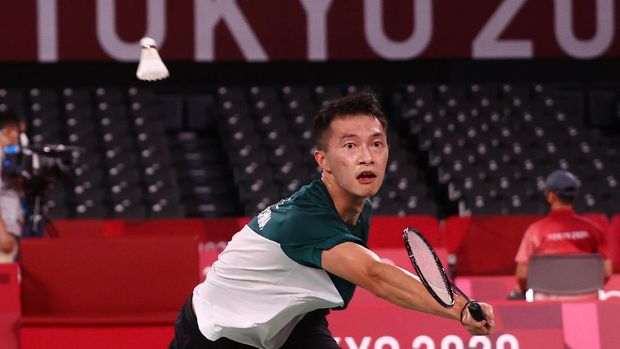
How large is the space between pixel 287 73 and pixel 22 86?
3.08m

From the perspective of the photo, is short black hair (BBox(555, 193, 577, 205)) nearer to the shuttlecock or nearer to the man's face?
the shuttlecock

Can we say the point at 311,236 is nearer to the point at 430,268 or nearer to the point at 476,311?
the point at 430,268

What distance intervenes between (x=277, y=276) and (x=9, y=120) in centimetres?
518

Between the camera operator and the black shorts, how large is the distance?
4.24m

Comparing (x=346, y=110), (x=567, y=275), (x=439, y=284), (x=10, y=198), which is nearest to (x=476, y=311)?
(x=439, y=284)

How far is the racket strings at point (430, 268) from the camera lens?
3.14m

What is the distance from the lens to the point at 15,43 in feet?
47.6

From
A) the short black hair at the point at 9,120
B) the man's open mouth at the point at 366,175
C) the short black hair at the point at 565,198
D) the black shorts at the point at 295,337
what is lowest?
the black shorts at the point at 295,337

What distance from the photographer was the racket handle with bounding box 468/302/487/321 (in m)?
3.03

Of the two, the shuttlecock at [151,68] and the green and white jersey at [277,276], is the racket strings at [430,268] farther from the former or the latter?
the shuttlecock at [151,68]

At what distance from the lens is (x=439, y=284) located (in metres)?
3.22

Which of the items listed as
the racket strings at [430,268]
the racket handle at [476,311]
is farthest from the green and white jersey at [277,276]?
the racket handle at [476,311]

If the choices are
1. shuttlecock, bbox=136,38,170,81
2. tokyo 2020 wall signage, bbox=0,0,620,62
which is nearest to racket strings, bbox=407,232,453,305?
shuttlecock, bbox=136,38,170,81

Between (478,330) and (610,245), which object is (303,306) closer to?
(478,330)
